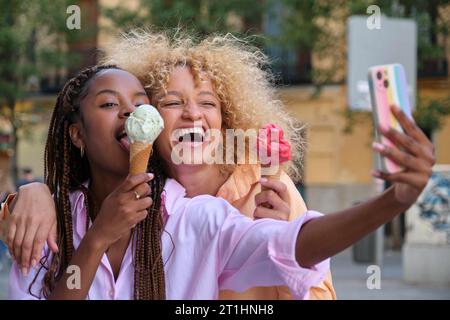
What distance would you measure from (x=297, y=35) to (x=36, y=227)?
15260mm

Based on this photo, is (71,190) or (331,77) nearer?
(71,190)

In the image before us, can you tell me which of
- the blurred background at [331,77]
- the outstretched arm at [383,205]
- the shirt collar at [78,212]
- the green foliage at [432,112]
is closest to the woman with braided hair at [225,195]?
the outstretched arm at [383,205]

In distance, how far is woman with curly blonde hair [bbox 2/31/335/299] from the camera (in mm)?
2711

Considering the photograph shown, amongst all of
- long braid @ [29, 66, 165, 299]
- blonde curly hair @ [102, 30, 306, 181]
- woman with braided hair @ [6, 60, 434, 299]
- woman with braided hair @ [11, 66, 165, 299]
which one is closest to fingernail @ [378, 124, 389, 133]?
woman with braided hair @ [6, 60, 434, 299]

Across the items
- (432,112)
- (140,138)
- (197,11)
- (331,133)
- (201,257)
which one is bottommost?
(331,133)

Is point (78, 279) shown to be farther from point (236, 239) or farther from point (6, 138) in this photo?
point (6, 138)

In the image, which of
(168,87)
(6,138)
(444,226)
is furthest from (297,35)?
(168,87)

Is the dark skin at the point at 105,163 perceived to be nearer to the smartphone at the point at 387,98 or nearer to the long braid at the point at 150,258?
the long braid at the point at 150,258

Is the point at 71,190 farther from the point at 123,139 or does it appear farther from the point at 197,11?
the point at 197,11

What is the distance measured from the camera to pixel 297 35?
17.5 metres

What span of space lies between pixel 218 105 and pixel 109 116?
51cm

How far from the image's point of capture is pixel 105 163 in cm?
269

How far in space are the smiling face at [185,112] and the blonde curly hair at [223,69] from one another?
0.03 meters

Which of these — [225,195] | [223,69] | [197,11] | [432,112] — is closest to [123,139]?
[225,195]
